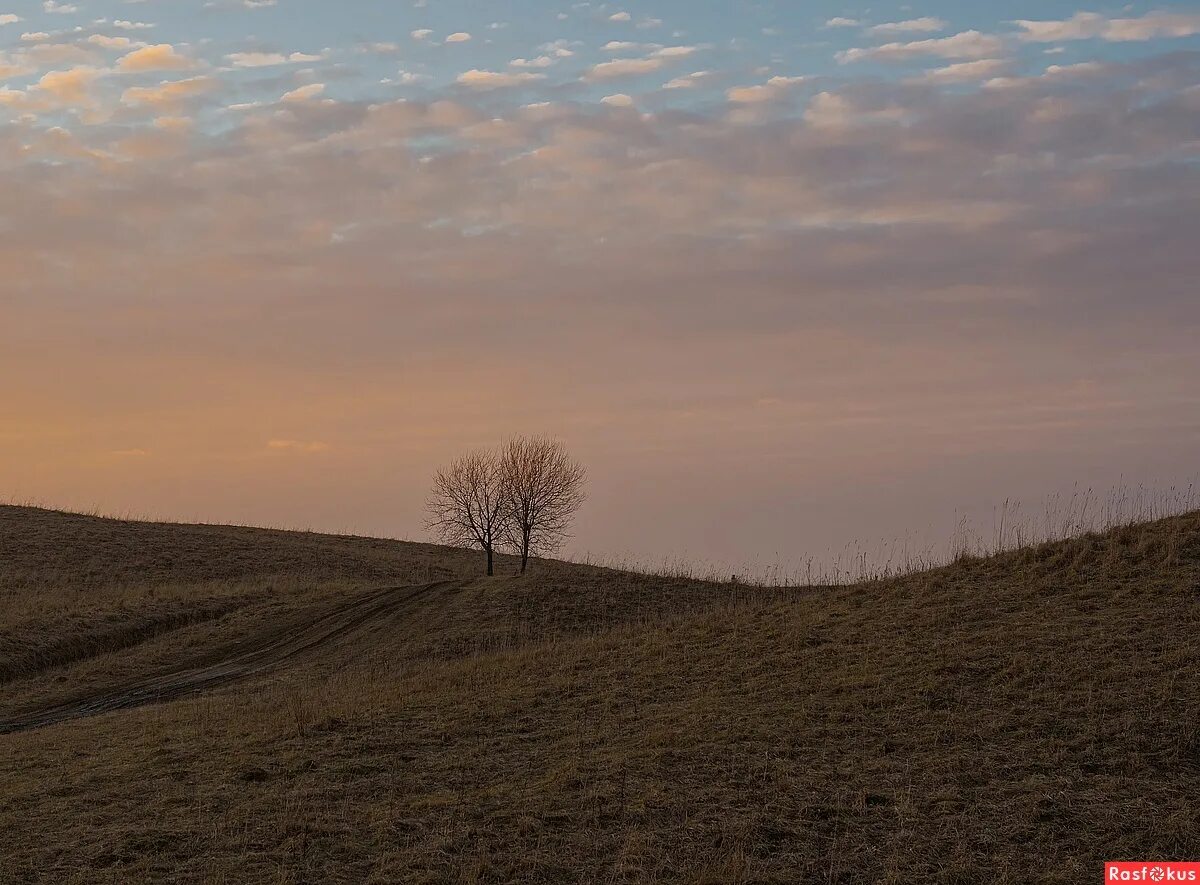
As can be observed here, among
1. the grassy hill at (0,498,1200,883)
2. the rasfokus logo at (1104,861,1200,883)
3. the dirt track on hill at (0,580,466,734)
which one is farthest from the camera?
the dirt track on hill at (0,580,466,734)

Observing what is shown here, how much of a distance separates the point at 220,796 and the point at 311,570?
31.0m

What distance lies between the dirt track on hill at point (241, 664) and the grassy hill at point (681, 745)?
0.23 m

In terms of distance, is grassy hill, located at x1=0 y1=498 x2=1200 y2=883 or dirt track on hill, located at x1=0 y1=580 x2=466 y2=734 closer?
grassy hill, located at x1=0 y1=498 x2=1200 y2=883

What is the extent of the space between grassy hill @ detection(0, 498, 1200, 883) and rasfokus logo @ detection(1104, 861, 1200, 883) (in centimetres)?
21

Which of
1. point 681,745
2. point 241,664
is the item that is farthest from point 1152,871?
point 241,664

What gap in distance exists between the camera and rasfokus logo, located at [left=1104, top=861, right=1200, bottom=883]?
9.52m

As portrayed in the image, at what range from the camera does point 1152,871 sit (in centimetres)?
962

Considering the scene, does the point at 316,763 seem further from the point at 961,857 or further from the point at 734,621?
the point at 734,621

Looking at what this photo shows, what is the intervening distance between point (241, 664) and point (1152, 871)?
2175cm

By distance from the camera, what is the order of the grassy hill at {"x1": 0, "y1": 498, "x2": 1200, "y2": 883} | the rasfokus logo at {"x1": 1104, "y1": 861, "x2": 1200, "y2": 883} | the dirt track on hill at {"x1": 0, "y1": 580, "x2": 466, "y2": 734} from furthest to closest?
1. the dirt track on hill at {"x1": 0, "y1": 580, "x2": 466, "y2": 734}
2. the grassy hill at {"x1": 0, "y1": 498, "x2": 1200, "y2": 883}
3. the rasfokus logo at {"x1": 1104, "y1": 861, "x2": 1200, "y2": 883}

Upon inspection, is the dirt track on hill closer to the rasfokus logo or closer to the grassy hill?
the grassy hill

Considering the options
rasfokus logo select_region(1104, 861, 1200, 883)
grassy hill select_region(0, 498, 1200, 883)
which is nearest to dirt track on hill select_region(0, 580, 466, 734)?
grassy hill select_region(0, 498, 1200, 883)

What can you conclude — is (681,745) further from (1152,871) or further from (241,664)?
(241,664)

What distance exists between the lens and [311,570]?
140 ft
